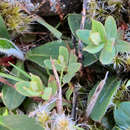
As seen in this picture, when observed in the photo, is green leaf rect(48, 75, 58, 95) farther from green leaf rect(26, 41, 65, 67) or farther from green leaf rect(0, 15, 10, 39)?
green leaf rect(0, 15, 10, 39)

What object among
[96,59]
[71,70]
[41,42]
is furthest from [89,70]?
[41,42]

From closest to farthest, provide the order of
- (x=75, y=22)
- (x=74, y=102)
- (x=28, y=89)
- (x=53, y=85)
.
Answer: (x=28, y=89) → (x=53, y=85) → (x=74, y=102) → (x=75, y=22)

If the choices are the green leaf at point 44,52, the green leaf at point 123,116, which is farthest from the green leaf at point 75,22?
the green leaf at point 123,116

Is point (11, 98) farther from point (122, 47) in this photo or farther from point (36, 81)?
point (122, 47)

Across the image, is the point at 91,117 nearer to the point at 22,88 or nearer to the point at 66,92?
the point at 66,92

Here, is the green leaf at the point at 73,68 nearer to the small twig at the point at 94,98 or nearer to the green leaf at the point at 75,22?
the small twig at the point at 94,98

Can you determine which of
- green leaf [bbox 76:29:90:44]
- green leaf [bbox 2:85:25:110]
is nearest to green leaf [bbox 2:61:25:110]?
green leaf [bbox 2:85:25:110]

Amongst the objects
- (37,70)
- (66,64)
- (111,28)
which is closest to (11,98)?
(37,70)
